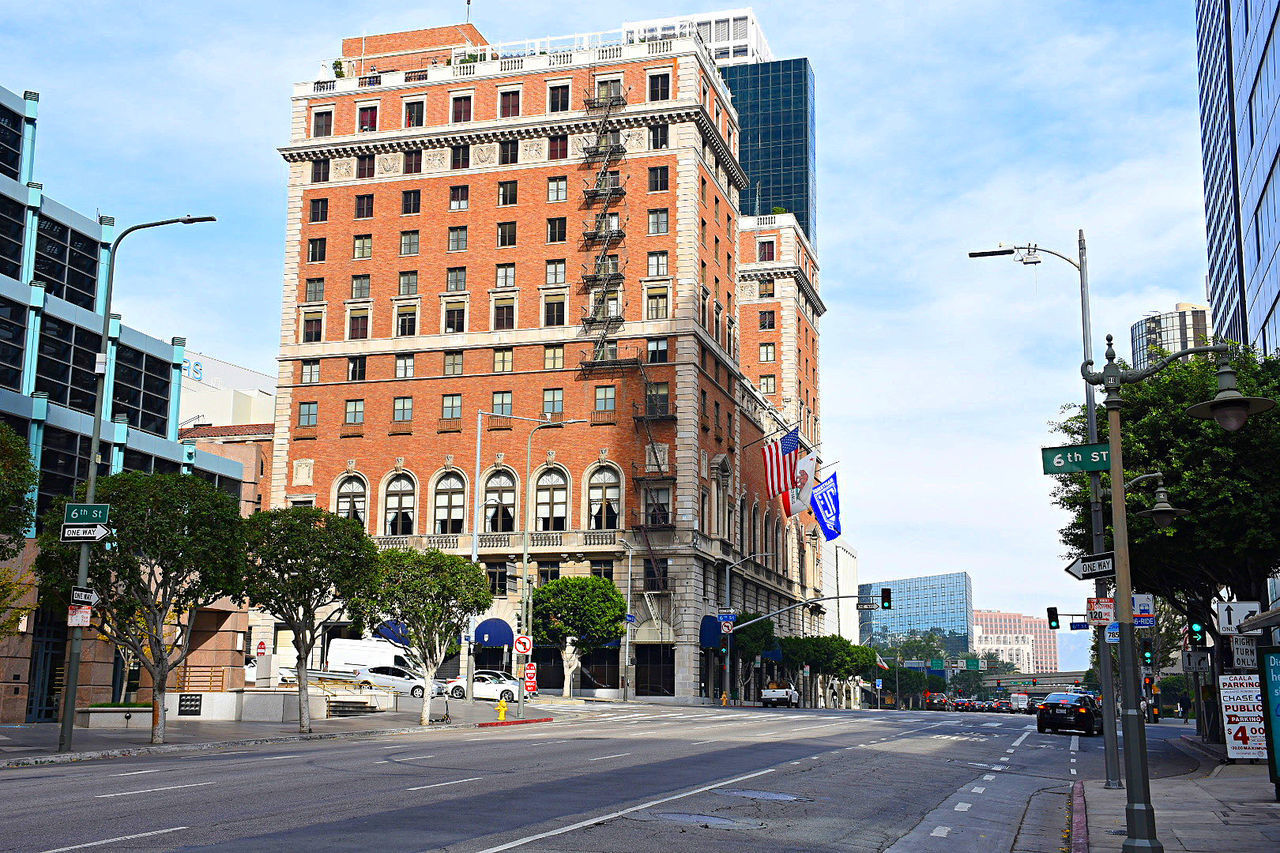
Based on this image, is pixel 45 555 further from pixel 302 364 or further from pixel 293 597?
pixel 302 364

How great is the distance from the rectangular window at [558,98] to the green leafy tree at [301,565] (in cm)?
5138

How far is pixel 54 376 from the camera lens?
50.5 meters

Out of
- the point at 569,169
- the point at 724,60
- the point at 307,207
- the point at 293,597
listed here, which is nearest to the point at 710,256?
the point at 569,169

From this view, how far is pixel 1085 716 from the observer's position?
46.1m

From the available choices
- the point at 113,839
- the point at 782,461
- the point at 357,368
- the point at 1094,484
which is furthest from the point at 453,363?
the point at 113,839

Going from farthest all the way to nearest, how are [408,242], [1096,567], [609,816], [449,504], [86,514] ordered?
[408,242], [449,504], [86,514], [1096,567], [609,816]

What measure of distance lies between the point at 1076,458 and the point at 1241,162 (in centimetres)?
4893

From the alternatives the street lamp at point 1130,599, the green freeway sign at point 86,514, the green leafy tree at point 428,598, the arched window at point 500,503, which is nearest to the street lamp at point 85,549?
the green freeway sign at point 86,514

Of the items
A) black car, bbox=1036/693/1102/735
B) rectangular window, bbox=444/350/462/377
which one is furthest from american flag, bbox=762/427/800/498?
black car, bbox=1036/693/1102/735

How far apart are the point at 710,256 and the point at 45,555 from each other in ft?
198

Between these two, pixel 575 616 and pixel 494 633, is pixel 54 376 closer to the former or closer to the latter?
pixel 575 616

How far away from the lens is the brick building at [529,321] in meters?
80.3

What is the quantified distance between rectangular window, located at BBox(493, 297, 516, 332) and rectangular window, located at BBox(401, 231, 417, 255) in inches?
294

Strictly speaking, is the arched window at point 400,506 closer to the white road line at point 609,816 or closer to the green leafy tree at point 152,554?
the green leafy tree at point 152,554
